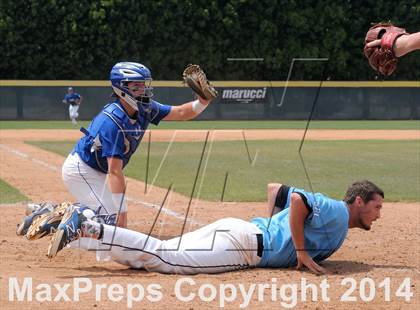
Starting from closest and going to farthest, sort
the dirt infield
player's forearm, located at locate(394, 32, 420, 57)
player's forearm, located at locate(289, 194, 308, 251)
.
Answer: player's forearm, located at locate(394, 32, 420, 57)
the dirt infield
player's forearm, located at locate(289, 194, 308, 251)

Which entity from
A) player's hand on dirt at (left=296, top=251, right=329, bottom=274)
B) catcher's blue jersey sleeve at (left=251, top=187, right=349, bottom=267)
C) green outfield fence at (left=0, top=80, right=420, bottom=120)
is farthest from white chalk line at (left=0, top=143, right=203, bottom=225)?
green outfield fence at (left=0, top=80, right=420, bottom=120)

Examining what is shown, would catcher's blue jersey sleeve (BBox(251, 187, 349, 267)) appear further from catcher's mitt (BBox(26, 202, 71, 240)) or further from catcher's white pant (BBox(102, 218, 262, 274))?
catcher's mitt (BBox(26, 202, 71, 240))

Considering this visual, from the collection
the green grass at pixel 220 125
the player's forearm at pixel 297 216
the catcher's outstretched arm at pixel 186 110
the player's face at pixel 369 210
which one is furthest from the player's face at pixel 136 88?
the green grass at pixel 220 125

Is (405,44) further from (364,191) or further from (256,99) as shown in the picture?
(256,99)

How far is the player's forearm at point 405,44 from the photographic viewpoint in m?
5.20

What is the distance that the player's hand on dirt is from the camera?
21.5 ft

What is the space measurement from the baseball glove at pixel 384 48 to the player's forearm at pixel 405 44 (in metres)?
0.04

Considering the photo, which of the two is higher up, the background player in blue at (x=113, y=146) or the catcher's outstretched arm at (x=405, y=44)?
the catcher's outstretched arm at (x=405, y=44)

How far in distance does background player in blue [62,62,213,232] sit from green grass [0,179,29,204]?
13.5 ft

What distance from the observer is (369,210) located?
6711mm

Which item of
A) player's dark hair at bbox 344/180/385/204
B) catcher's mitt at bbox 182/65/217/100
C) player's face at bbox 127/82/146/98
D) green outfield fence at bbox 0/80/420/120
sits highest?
green outfield fence at bbox 0/80/420/120

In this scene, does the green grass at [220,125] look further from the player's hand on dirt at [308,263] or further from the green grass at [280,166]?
the player's hand on dirt at [308,263]

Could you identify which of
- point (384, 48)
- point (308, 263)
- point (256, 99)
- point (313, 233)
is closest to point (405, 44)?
point (384, 48)

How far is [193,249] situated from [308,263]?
0.94 meters
